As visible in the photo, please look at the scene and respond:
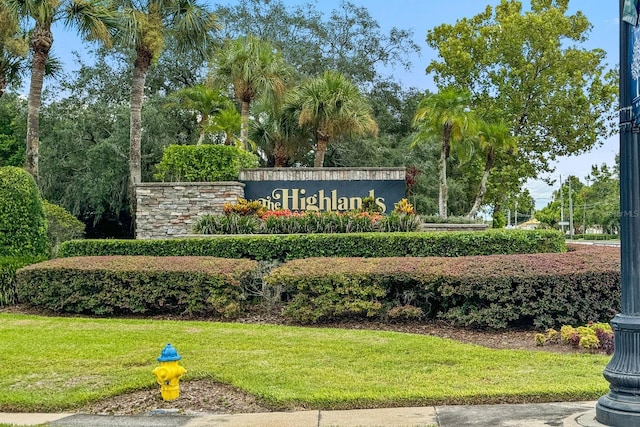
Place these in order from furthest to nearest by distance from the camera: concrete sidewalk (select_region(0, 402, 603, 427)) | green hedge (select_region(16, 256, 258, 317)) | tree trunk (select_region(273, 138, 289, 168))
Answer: tree trunk (select_region(273, 138, 289, 168)), green hedge (select_region(16, 256, 258, 317)), concrete sidewalk (select_region(0, 402, 603, 427))

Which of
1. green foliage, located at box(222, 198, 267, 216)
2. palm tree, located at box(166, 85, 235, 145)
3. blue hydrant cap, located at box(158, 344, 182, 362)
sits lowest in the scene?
blue hydrant cap, located at box(158, 344, 182, 362)

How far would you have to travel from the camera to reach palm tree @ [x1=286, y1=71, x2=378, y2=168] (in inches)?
858

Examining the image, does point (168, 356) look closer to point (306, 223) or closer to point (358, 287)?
point (358, 287)

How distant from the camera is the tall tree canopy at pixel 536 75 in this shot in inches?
1201

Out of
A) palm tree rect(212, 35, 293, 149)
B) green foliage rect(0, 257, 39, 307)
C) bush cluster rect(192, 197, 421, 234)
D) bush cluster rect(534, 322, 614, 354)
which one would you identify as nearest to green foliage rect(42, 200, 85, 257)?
green foliage rect(0, 257, 39, 307)

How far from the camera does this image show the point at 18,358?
746 centimetres

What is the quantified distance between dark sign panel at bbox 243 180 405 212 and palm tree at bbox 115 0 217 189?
5271 mm

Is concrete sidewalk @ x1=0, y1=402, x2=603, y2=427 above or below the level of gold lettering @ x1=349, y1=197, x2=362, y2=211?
below

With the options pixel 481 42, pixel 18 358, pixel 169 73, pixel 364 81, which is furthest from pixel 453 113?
pixel 18 358

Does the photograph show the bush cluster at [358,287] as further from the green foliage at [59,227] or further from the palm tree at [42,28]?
the palm tree at [42,28]

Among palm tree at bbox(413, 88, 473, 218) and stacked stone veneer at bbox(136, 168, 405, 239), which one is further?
palm tree at bbox(413, 88, 473, 218)

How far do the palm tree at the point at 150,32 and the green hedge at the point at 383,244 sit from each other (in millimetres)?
8197

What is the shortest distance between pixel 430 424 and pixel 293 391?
1.44 meters

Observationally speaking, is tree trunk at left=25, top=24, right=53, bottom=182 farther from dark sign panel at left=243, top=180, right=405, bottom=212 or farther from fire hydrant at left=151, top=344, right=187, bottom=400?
fire hydrant at left=151, top=344, right=187, bottom=400
